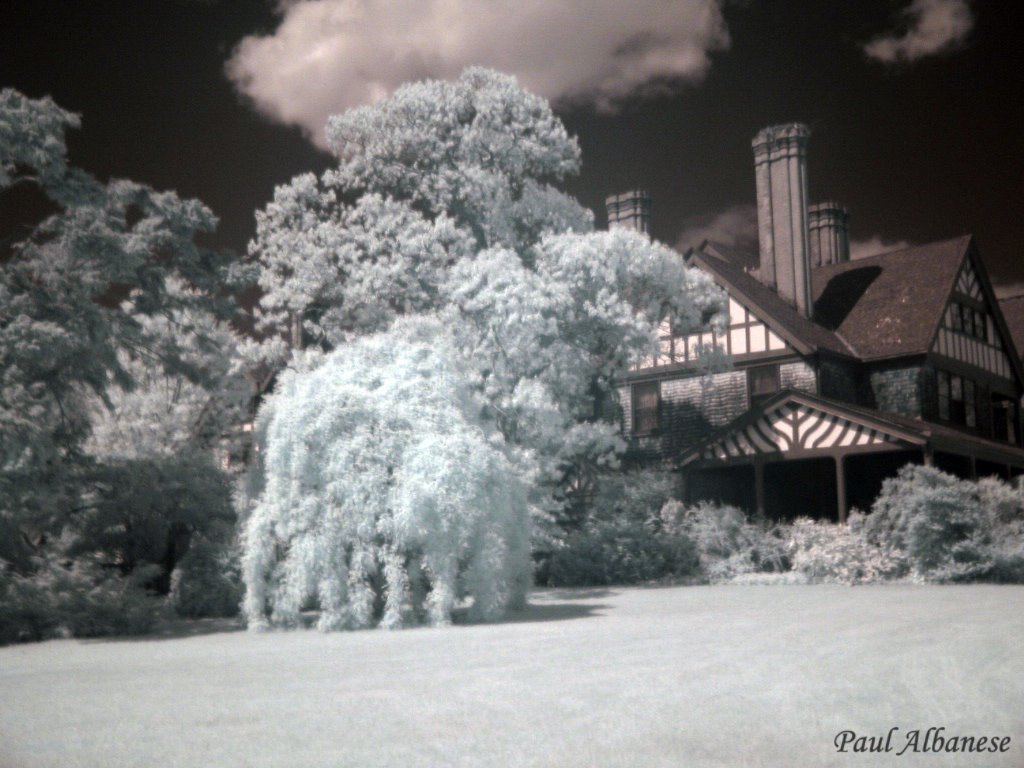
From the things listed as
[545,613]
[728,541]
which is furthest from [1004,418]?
[545,613]

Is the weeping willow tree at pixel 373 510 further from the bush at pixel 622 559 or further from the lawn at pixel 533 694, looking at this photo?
the bush at pixel 622 559

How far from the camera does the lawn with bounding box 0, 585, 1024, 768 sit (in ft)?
20.9

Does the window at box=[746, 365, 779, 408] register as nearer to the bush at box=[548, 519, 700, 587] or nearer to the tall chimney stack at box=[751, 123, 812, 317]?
the tall chimney stack at box=[751, 123, 812, 317]

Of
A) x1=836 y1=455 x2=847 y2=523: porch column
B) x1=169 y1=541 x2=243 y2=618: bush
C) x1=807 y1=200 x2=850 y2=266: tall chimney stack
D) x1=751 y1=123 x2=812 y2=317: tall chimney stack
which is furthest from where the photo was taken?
x1=807 y1=200 x2=850 y2=266: tall chimney stack

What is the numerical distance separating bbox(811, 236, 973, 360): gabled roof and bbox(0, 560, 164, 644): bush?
2214 centimetres

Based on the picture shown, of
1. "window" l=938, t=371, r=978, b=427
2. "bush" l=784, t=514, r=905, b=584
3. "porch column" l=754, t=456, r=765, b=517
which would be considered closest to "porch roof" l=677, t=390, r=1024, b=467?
"porch column" l=754, t=456, r=765, b=517

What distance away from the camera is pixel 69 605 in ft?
49.3

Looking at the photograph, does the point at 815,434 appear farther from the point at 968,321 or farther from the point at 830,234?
the point at 830,234

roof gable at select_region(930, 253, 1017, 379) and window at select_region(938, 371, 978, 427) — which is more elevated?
roof gable at select_region(930, 253, 1017, 379)

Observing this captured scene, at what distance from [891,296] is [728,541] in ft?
40.6

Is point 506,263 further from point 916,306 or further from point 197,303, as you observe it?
point 916,306

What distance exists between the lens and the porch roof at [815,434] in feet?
84.8

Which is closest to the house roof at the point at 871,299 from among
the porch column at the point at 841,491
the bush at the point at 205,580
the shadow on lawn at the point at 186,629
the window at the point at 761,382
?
the window at the point at 761,382

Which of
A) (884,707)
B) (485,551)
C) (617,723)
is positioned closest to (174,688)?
(617,723)
